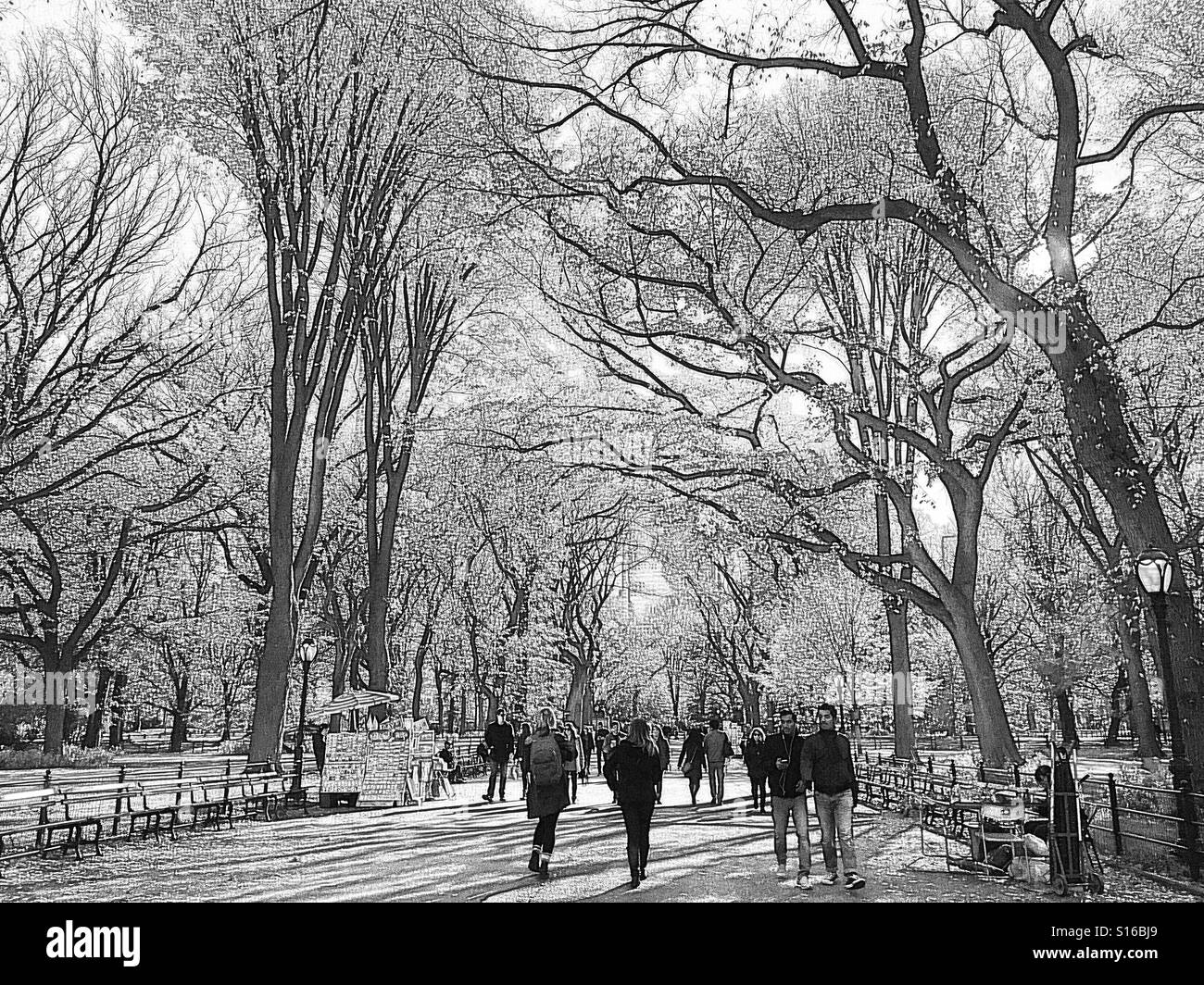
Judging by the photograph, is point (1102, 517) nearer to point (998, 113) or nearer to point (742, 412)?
point (742, 412)

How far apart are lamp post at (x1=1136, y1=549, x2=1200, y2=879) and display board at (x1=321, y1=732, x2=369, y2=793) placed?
13.3 metres

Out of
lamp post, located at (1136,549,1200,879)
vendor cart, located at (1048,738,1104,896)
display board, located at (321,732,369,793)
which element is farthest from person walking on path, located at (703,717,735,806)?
vendor cart, located at (1048,738,1104,896)

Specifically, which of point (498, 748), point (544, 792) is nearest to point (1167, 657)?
point (544, 792)

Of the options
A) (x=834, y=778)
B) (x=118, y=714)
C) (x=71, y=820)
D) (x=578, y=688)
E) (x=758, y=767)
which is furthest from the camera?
(x=118, y=714)

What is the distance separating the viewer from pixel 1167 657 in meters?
10.9

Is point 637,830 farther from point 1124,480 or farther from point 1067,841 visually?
point 1124,480

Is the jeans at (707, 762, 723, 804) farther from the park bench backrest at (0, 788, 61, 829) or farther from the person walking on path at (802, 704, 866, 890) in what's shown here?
the park bench backrest at (0, 788, 61, 829)

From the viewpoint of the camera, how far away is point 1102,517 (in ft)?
85.8

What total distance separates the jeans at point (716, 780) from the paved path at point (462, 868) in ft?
14.0

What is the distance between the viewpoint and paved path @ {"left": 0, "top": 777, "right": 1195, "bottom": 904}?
9258 millimetres

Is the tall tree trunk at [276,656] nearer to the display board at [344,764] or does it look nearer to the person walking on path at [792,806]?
the display board at [344,764]

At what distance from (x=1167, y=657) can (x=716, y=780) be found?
1153 centimetres

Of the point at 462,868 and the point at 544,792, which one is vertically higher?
the point at 544,792
